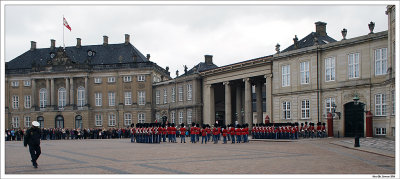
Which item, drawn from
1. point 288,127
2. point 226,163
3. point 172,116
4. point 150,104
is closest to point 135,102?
point 150,104

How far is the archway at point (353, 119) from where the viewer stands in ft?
121

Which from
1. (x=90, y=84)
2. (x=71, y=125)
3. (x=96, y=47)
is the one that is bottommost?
(x=71, y=125)

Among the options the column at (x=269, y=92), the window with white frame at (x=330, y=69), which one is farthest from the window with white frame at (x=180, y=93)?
the window with white frame at (x=330, y=69)

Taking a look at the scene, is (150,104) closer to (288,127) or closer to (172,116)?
(172,116)

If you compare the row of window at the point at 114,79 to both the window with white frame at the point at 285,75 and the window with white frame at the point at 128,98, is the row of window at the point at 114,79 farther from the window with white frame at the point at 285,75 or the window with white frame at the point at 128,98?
the window with white frame at the point at 285,75

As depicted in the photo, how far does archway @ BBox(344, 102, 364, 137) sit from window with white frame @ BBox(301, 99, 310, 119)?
156 inches

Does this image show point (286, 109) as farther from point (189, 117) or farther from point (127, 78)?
→ point (127, 78)

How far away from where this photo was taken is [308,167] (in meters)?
15.0

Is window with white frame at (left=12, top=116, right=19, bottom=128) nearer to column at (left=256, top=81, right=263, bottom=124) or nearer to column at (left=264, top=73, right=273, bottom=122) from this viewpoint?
column at (left=256, top=81, right=263, bottom=124)

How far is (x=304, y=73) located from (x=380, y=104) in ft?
28.6

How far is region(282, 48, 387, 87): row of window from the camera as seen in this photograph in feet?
116

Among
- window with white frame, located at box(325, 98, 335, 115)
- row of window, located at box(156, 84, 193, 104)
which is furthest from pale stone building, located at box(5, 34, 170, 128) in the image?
window with white frame, located at box(325, 98, 335, 115)

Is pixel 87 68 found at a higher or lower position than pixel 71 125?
higher

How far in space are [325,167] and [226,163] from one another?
11.4 ft
